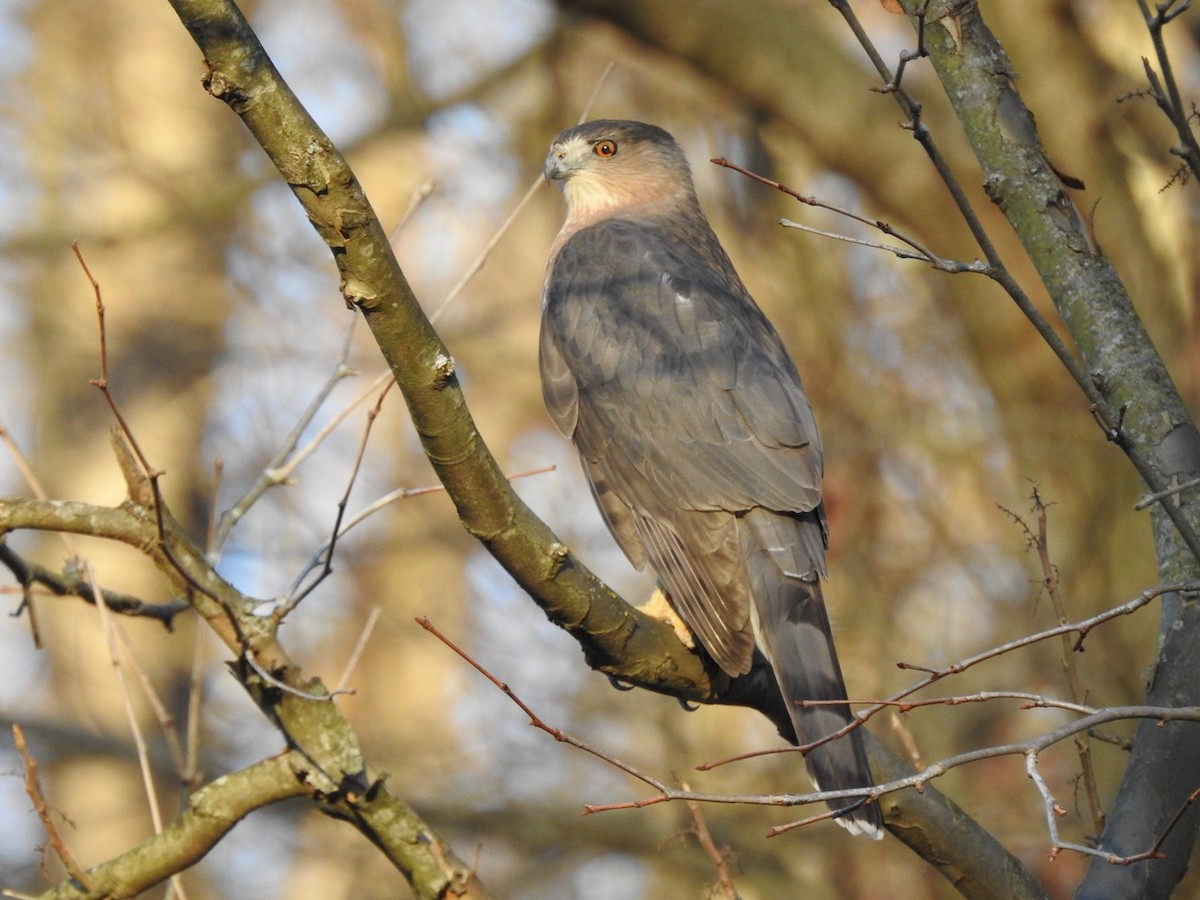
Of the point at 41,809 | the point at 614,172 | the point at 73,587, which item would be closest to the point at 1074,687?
the point at 41,809

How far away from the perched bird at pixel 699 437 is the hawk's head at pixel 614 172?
32cm

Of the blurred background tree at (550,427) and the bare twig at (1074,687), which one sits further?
the blurred background tree at (550,427)

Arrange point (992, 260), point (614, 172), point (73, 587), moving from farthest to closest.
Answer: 1. point (614, 172)
2. point (73, 587)
3. point (992, 260)

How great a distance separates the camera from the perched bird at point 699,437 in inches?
144

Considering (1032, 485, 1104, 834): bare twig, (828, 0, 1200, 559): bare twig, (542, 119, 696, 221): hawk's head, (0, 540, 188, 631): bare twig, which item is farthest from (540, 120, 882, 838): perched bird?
(0, 540, 188, 631): bare twig

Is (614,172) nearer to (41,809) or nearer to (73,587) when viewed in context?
(73,587)

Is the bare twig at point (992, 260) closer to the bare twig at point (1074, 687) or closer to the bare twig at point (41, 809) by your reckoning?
the bare twig at point (1074, 687)

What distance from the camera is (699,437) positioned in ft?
13.7

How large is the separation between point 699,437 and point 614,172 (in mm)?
1678

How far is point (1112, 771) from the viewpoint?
715cm

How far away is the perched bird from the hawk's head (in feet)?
1.04

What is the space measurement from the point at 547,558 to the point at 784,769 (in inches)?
199

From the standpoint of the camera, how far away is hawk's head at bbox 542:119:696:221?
5.32 meters

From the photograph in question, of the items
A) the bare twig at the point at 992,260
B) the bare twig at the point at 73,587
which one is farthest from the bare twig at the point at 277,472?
the bare twig at the point at 992,260
